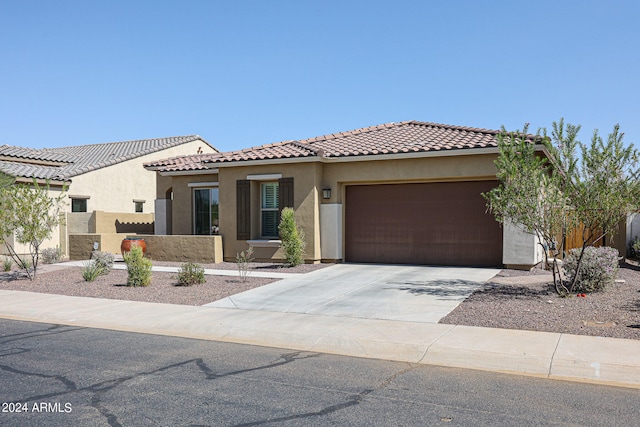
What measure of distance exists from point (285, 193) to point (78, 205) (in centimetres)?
1390

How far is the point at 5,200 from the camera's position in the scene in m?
14.9

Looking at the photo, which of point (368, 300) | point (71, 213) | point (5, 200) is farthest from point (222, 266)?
point (71, 213)

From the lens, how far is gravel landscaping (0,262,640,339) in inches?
356

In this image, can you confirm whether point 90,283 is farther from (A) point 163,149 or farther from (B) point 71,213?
(A) point 163,149

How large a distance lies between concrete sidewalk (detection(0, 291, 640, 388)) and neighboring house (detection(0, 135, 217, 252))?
1391 centimetres

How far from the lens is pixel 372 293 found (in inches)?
488

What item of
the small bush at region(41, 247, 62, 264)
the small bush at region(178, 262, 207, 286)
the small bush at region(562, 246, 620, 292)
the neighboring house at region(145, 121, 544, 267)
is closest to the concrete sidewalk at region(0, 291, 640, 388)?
the small bush at region(178, 262, 207, 286)

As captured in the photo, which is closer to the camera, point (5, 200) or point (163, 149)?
point (5, 200)

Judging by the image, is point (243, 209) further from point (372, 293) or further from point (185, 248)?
point (372, 293)

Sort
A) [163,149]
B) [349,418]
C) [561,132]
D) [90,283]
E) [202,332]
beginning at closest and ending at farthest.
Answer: [349,418]
[202,332]
[561,132]
[90,283]
[163,149]

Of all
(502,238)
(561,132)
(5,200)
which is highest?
(561,132)

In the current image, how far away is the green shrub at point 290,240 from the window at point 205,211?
4.75 metres

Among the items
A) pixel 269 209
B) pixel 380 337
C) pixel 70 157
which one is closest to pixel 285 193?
pixel 269 209

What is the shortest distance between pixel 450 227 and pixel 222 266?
23.9 ft
